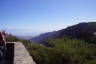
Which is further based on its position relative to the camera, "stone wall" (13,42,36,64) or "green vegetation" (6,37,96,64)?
"green vegetation" (6,37,96,64)

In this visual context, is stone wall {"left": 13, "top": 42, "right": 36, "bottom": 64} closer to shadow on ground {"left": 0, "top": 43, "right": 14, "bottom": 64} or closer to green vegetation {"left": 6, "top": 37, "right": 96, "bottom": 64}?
shadow on ground {"left": 0, "top": 43, "right": 14, "bottom": 64}

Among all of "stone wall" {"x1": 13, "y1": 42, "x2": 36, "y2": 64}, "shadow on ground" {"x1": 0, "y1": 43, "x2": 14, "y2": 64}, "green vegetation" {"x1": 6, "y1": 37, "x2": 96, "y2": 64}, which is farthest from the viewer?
"green vegetation" {"x1": 6, "y1": 37, "x2": 96, "y2": 64}

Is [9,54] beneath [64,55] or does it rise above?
above

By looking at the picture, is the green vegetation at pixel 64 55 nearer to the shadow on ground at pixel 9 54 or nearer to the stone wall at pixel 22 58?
the shadow on ground at pixel 9 54

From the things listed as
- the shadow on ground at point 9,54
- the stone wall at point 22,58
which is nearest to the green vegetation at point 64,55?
the shadow on ground at point 9,54

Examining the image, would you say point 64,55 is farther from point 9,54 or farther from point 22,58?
point 22,58

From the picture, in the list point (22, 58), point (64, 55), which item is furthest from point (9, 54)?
point (64, 55)

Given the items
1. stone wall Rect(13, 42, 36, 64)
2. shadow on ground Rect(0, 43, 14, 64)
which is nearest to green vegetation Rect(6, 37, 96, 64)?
shadow on ground Rect(0, 43, 14, 64)

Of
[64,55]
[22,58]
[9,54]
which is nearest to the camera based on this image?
[22,58]

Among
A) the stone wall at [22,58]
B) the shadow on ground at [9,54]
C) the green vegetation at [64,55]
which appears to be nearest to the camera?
the stone wall at [22,58]

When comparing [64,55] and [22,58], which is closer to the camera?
[22,58]

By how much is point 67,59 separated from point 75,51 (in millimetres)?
1774

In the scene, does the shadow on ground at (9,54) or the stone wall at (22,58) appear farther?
the shadow on ground at (9,54)

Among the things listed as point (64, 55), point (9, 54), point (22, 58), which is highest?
point (22, 58)
